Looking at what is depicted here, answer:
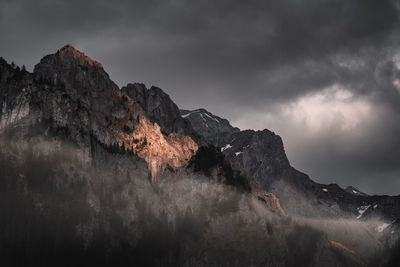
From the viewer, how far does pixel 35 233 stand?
182 meters

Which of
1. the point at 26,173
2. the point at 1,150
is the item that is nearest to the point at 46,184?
the point at 26,173

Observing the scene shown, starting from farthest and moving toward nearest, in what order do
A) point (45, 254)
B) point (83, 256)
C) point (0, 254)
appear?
1. point (83, 256)
2. point (45, 254)
3. point (0, 254)

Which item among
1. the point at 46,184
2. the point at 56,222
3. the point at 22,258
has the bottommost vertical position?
the point at 22,258

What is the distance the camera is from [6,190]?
18575 centimetres

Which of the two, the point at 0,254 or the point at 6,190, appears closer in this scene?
the point at 0,254

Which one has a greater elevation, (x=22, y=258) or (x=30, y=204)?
(x=30, y=204)

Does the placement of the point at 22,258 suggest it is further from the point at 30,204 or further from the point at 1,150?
the point at 1,150

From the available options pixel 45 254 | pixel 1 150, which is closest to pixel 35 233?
pixel 45 254

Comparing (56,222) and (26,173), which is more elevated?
(26,173)

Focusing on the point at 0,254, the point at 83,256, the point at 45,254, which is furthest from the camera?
the point at 83,256

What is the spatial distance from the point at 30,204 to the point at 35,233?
482 inches

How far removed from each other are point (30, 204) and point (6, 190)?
34.3 ft

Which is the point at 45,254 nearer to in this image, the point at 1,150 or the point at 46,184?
the point at 46,184

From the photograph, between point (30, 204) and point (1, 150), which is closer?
point (30, 204)
